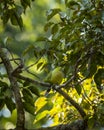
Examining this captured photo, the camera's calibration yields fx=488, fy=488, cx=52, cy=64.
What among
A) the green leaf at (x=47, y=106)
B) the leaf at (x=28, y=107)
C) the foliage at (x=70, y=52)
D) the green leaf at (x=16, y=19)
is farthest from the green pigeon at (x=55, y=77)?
the green leaf at (x=47, y=106)

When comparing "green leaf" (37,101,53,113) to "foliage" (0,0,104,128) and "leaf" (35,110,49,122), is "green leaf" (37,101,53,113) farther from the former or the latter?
"foliage" (0,0,104,128)

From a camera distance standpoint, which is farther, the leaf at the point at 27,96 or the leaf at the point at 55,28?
the leaf at the point at 55,28

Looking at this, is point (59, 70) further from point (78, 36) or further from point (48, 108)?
point (48, 108)

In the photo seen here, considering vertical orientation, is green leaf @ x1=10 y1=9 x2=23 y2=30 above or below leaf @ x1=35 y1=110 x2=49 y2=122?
above

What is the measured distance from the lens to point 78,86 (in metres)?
1.88

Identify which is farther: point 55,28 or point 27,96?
point 55,28

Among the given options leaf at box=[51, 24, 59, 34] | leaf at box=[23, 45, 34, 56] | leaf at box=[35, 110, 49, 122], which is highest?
leaf at box=[51, 24, 59, 34]

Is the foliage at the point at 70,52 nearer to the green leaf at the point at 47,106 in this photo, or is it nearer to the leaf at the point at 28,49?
the leaf at the point at 28,49

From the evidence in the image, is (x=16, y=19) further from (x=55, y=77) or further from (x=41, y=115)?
(x=41, y=115)

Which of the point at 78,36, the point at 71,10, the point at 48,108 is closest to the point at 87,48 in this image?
the point at 78,36

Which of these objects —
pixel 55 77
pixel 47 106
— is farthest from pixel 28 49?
pixel 47 106

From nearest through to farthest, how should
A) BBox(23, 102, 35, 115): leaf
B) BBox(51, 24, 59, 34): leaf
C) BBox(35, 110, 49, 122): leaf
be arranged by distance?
BBox(23, 102, 35, 115): leaf → BBox(51, 24, 59, 34): leaf → BBox(35, 110, 49, 122): leaf

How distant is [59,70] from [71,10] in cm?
30

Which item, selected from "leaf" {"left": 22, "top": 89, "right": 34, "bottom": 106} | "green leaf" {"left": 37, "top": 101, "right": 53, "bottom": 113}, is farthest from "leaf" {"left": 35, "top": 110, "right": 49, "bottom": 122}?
"leaf" {"left": 22, "top": 89, "right": 34, "bottom": 106}
